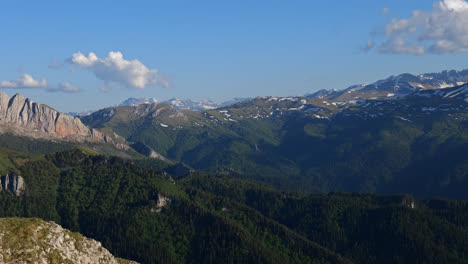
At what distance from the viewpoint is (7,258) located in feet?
308

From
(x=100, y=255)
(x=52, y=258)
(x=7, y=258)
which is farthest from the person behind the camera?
(x=100, y=255)

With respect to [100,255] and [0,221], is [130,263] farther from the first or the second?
[0,221]

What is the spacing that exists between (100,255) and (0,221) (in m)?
28.0

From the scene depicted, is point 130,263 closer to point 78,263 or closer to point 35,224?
point 78,263

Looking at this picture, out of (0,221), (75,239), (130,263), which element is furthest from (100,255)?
(0,221)

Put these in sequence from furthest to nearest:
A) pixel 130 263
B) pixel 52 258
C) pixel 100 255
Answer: pixel 130 263
pixel 100 255
pixel 52 258

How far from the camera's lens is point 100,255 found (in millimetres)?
118188

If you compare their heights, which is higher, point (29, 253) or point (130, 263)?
point (29, 253)

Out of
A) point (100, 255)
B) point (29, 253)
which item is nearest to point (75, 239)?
point (100, 255)

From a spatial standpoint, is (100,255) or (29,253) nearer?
(29,253)

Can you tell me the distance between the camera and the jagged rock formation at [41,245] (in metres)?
96.6

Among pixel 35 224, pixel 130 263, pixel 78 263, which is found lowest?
pixel 130 263

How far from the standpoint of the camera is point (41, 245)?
334 feet

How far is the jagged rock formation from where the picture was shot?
96625 millimetres
